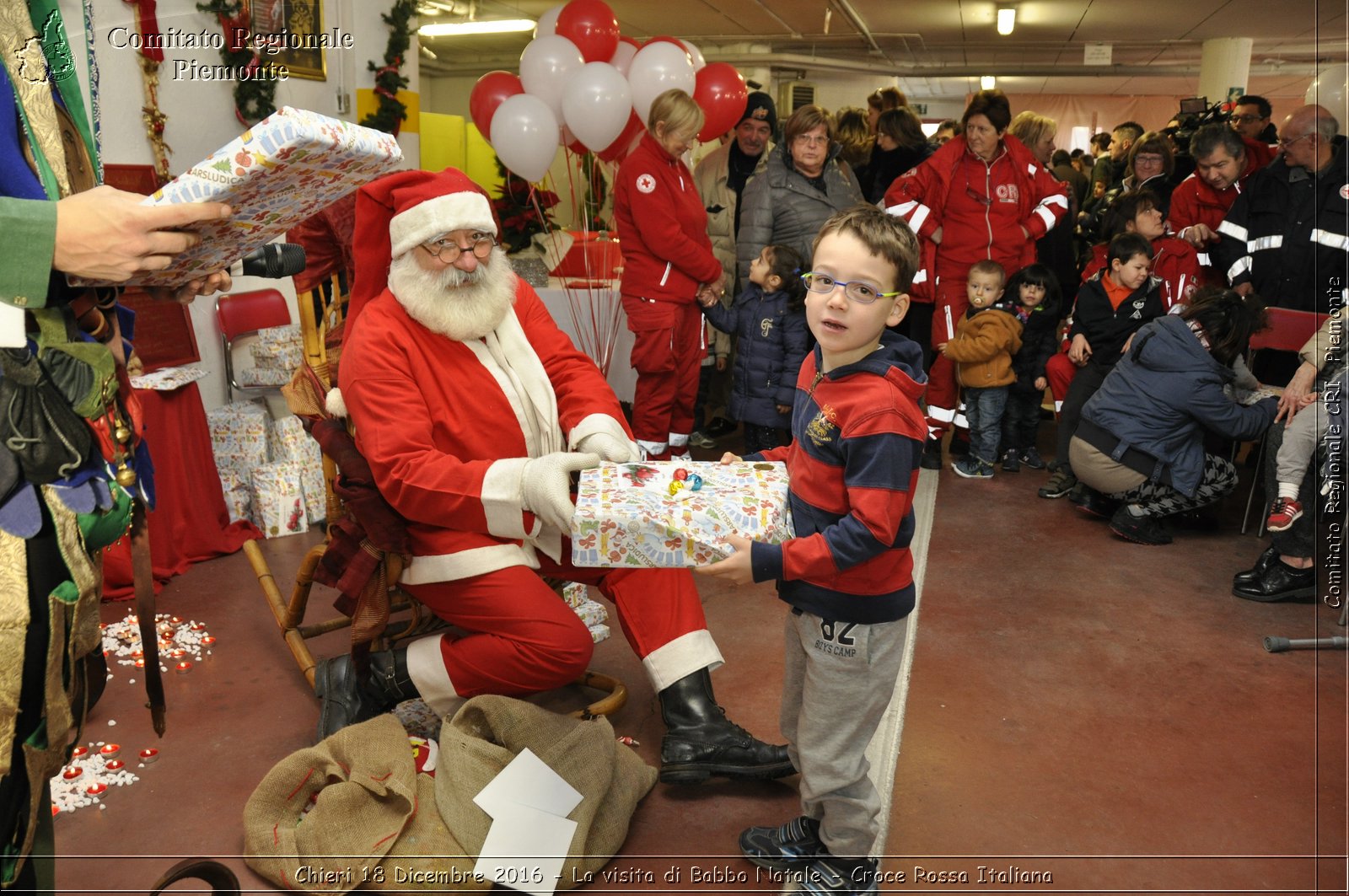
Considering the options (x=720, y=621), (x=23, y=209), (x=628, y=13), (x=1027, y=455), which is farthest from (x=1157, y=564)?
(x=628, y=13)

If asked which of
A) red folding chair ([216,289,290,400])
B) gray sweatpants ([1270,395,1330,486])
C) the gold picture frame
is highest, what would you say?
the gold picture frame

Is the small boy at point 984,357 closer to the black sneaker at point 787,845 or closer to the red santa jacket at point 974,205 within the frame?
the red santa jacket at point 974,205

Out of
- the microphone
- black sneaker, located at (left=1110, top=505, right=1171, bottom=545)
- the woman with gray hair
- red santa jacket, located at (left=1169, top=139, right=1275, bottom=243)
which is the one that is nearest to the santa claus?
the microphone

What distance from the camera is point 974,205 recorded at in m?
5.38

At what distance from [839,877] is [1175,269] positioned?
4355 millimetres

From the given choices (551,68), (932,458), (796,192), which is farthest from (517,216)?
(932,458)

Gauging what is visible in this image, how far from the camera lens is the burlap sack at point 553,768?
7.15 feet

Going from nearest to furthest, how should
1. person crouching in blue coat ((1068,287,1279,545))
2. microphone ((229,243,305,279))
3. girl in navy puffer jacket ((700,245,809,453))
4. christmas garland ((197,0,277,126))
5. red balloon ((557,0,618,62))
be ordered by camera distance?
microphone ((229,243,305,279)), person crouching in blue coat ((1068,287,1279,545)), christmas garland ((197,0,277,126)), girl in navy puffer jacket ((700,245,809,453)), red balloon ((557,0,618,62))

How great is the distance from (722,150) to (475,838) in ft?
15.8

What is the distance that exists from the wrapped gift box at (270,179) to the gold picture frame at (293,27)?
345 cm

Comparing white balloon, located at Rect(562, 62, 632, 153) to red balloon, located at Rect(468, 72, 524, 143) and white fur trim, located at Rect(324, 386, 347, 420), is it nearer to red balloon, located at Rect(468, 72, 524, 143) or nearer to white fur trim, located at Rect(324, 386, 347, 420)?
red balloon, located at Rect(468, 72, 524, 143)

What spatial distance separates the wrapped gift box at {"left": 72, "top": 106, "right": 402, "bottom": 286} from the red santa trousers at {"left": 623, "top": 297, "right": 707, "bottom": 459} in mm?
3117

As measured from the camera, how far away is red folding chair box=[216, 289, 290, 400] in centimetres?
458

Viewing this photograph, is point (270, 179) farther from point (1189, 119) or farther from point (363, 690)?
point (1189, 119)
